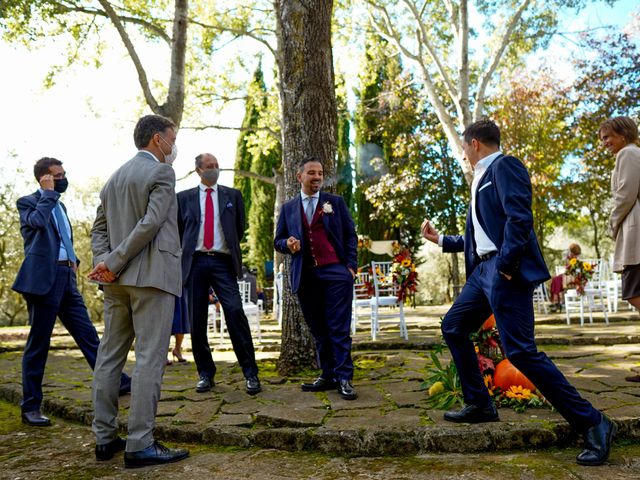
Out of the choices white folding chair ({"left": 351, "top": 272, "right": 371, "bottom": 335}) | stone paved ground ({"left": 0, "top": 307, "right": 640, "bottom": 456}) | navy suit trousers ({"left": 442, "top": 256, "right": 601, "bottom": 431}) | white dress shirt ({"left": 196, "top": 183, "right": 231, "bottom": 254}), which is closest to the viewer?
navy suit trousers ({"left": 442, "top": 256, "right": 601, "bottom": 431})

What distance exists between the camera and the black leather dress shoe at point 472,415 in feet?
11.4

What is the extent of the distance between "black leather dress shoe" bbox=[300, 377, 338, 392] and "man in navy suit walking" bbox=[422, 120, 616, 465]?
1361 mm

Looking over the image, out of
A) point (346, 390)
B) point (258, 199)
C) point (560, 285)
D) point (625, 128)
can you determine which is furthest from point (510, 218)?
point (258, 199)

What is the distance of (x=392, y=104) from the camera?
2086cm

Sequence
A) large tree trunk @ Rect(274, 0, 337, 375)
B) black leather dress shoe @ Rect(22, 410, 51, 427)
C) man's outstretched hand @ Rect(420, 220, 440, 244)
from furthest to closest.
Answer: large tree trunk @ Rect(274, 0, 337, 375)
black leather dress shoe @ Rect(22, 410, 51, 427)
man's outstretched hand @ Rect(420, 220, 440, 244)

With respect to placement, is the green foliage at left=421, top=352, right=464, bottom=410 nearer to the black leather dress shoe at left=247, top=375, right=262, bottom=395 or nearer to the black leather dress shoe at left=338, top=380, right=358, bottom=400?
the black leather dress shoe at left=338, top=380, right=358, bottom=400

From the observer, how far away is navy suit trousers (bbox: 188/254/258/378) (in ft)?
15.6

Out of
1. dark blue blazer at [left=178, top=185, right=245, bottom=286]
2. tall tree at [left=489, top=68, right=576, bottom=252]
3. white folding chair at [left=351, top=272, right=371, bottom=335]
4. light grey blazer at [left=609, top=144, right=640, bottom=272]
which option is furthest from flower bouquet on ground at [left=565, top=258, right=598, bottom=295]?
tall tree at [left=489, top=68, right=576, bottom=252]

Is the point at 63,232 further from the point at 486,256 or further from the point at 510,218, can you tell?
the point at 510,218

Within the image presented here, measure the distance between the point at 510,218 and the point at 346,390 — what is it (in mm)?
1979

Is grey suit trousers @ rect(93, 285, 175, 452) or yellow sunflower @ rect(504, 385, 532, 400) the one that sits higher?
grey suit trousers @ rect(93, 285, 175, 452)

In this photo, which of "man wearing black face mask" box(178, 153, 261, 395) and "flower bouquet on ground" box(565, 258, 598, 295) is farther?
"flower bouquet on ground" box(565, 258, 598, 295)

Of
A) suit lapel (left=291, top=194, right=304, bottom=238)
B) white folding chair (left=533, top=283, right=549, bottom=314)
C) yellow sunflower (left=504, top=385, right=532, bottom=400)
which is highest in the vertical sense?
suit lapel (left=291, top=194, right=304, bottom=238)

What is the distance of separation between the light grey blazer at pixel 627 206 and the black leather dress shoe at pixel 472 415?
5.75 ft
